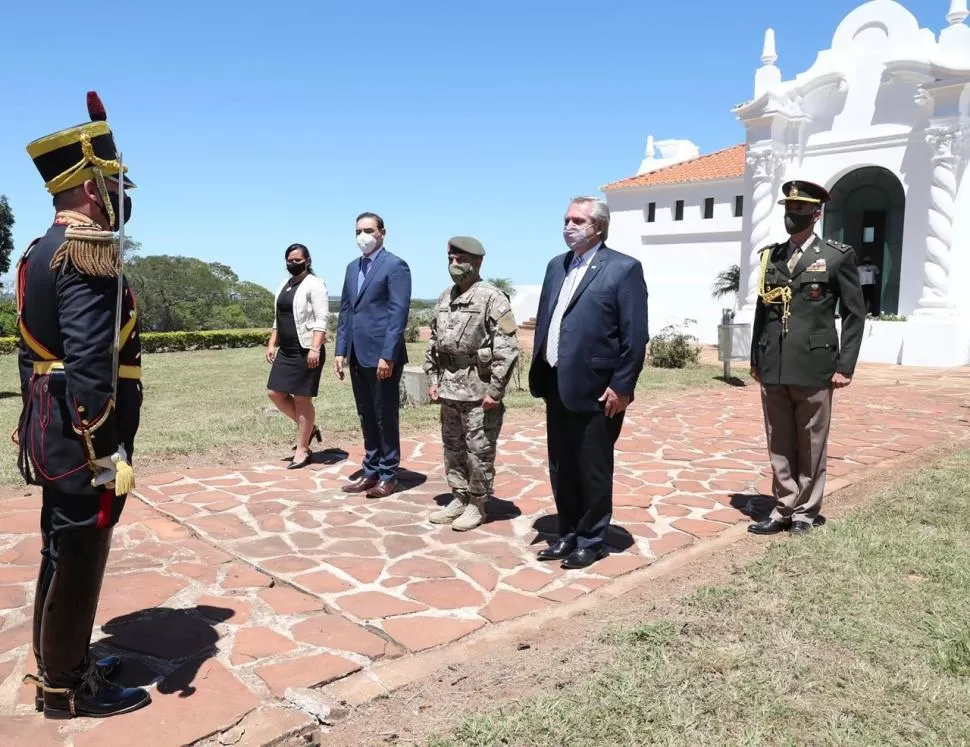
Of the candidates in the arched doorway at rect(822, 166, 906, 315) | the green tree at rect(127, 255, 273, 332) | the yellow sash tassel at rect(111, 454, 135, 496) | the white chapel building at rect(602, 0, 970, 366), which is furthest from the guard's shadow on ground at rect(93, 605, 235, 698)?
the green tree at rect(127, 255, 273, 332)

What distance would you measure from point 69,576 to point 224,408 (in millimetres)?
8193

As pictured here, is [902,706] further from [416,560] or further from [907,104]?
[907,104]

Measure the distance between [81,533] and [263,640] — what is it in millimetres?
1098

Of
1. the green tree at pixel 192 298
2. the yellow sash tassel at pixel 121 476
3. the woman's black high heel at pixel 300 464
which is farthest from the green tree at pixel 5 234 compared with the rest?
the yellow sash tassel at pixel 121 476

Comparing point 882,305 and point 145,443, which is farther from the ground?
point 882,305

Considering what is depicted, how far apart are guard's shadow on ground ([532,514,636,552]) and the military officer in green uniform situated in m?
0.84

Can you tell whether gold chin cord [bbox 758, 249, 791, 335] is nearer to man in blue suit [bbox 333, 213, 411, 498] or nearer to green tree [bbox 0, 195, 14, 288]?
man in blue suit [bbox 333, 213, 411, 498]

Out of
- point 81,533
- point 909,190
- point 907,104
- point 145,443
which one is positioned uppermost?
point 907,104

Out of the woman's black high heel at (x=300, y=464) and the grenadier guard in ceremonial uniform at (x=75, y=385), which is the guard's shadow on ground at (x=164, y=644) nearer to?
the grenadier guard in ceremonial uniform at (x=75, y=385)

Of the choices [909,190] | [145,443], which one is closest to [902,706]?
[145,443]

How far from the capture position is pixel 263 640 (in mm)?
3461

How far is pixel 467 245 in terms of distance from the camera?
4.85m

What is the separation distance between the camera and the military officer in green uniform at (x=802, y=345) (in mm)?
4715

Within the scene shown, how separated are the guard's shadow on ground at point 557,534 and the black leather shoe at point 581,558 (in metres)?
0.28
